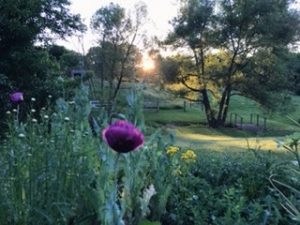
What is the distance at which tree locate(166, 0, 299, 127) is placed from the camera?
31.8 meters

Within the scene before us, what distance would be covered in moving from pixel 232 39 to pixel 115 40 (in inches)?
474

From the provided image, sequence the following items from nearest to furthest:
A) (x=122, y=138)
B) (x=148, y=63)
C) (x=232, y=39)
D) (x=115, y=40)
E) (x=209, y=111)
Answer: (x=122, y=138) → (x=232, y=39) → (x=209, y=111) → (x=148, y=63) → (x=115, y=40)

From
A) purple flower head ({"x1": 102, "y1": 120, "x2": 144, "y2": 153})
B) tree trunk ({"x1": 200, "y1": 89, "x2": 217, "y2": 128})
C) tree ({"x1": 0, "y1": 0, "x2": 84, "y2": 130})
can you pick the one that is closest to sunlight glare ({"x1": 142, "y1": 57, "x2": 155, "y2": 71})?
tree trunk ({"x1": 200, "y1": 89, "x2": 217, "y2": 128})

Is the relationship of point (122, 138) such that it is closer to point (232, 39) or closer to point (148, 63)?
point (232, 39)

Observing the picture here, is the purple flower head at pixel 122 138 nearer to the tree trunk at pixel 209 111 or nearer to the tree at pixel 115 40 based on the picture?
the tree trunk at pixel 209 111

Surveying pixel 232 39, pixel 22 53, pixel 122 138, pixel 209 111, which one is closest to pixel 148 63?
pixel 209 111

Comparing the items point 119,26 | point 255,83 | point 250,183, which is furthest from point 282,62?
point 250,183

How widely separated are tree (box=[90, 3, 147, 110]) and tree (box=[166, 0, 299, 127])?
730cm

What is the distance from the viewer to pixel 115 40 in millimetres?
41906

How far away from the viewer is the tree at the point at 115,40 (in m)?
41.1

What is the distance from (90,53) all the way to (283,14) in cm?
1628

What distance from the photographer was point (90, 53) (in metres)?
40.8

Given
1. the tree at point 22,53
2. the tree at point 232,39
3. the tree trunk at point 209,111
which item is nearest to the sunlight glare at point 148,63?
the tree at point 232,39

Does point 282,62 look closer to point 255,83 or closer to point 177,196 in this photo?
point 255,83
